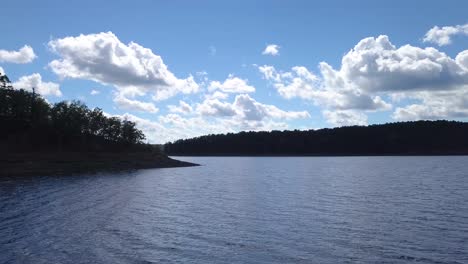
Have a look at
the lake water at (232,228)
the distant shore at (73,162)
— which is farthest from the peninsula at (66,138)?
the lake water at (232,228)

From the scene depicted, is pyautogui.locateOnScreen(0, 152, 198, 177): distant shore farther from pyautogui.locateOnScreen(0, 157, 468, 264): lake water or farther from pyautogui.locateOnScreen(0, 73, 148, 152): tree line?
pyautogui.locateOnScreen(0, 157, 468, 264): lake water

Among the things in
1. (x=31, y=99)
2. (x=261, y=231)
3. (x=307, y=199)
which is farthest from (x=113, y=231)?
(x=31, y=99)

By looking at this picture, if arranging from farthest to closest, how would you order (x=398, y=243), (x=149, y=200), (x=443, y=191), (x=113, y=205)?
(x=443, y=191), (x=149, y=200), (x=113, y=205), (x=398, y=243)

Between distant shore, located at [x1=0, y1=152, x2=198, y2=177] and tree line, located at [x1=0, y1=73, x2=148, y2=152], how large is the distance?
9.73 metres

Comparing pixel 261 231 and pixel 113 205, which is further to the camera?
pixel 113 205

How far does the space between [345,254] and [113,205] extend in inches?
1139

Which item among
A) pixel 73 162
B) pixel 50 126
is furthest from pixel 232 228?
pixel 50 126

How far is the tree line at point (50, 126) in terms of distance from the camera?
124000mm

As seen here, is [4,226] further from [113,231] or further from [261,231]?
[261,231]

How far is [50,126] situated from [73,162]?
22.9 meters

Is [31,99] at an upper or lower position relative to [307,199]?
upper

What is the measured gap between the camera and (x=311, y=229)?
110 feet

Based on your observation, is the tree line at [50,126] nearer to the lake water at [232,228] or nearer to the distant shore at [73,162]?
the distant shore at [73,162]

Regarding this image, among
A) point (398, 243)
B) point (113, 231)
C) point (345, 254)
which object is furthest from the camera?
point (113, 231)
